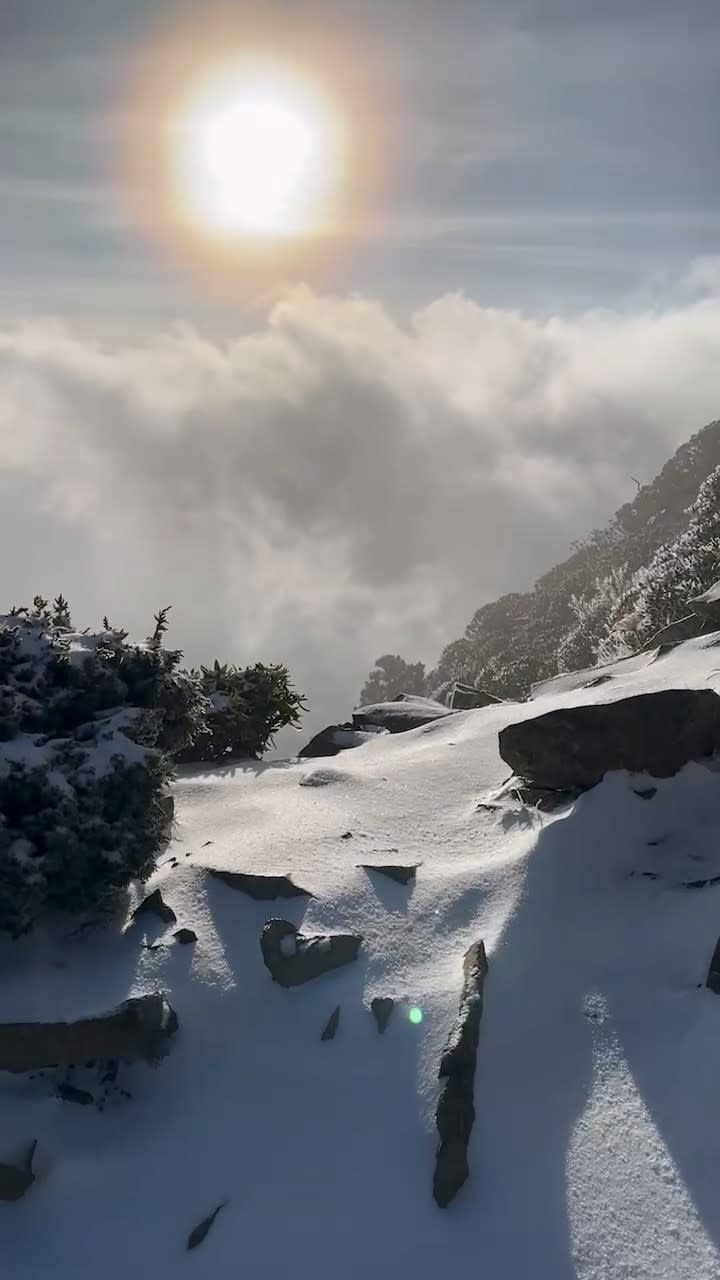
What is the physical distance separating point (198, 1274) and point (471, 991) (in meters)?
4.73

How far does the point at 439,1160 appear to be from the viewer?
33.0 feet

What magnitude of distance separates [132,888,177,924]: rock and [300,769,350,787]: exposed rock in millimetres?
6011

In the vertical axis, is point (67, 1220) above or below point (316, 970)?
below

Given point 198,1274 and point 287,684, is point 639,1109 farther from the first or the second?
point 287,684

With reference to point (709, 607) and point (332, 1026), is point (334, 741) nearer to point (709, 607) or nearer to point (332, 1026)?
point (709, 607)

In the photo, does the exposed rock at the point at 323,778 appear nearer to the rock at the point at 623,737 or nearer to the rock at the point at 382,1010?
the rock at the point at 623,737

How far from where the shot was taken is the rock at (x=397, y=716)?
26.8 metres

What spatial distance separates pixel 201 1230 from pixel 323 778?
10.9 metres

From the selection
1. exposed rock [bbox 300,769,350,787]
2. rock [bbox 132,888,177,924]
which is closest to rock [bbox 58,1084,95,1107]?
rock [bbox 132,888,177,924]

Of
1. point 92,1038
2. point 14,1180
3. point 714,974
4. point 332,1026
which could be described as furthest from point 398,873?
point 14,1180

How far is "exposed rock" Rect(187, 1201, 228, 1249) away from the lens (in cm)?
978

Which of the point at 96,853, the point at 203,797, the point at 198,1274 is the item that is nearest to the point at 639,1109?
the point at 198,1274

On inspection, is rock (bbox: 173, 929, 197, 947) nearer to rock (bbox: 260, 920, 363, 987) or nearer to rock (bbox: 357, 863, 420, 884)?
rock (bbox: 260, 920, 363, 987)

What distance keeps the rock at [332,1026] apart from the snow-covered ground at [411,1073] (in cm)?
11
